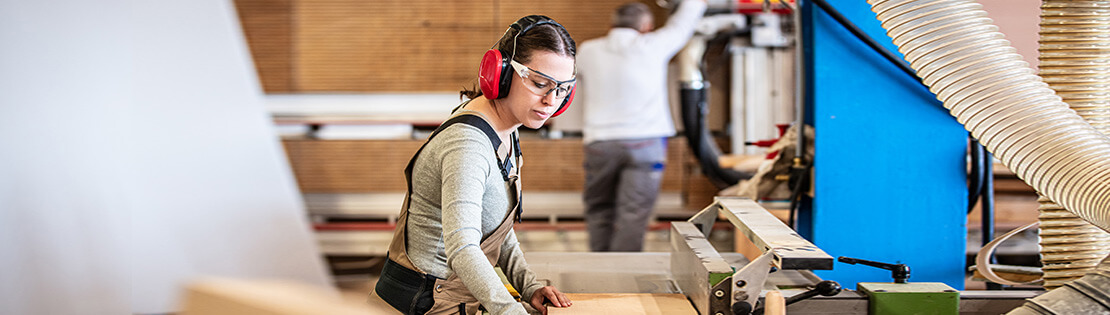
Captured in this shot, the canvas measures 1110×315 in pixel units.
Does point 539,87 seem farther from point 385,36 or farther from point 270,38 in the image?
point 270,38

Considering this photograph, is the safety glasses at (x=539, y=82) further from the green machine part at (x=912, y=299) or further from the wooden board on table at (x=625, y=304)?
the green machine part at (x=912, y=299)

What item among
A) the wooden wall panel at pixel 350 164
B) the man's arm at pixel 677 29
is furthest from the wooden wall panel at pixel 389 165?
the man's arm at pixel 677 29

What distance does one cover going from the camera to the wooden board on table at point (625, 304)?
4.46 feet

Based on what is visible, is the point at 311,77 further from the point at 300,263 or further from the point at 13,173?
the point at 13,173

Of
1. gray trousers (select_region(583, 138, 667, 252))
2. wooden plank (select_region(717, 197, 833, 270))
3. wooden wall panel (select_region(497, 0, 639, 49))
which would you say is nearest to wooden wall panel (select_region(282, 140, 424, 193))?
wooden wall panel (select_region(497, 0, 639, 49))

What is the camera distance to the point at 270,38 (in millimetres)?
3922

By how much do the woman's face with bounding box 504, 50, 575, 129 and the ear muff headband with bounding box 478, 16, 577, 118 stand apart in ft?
0.05

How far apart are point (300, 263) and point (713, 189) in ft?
7.07

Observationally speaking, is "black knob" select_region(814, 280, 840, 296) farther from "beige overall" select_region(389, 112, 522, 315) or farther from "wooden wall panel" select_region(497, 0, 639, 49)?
"wooden wall panel" select_region(497, 0, 639, 49)

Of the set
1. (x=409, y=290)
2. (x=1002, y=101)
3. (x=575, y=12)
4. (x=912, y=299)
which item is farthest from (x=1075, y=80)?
(x=575, y=12)

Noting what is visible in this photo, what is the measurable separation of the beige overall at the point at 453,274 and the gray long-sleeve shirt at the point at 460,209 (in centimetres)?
1

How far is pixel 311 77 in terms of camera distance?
3947mm

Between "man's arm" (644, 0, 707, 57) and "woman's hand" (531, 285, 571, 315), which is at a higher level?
"man's arm" (644, 0, 707, 57)

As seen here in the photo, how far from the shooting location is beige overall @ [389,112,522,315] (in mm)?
1366
